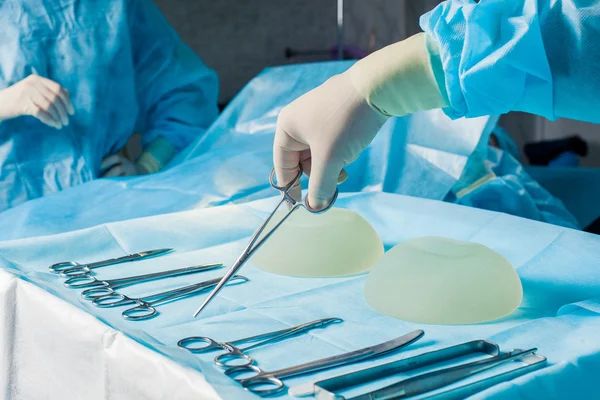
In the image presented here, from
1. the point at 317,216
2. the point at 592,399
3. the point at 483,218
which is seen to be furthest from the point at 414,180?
the point at 592,399

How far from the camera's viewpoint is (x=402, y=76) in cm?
88

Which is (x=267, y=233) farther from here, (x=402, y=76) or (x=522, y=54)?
(x=522, y=54)

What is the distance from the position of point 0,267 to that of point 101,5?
1.21m

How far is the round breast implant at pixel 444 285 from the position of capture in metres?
0.85

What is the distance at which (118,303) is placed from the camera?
0.91 meters

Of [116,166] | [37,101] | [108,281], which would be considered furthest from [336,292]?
[116,166]

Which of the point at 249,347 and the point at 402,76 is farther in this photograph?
the point at 402,76

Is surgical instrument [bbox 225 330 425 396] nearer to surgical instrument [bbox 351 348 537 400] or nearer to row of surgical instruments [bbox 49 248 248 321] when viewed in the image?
surgical instrument [bbox 351 348 537 400]

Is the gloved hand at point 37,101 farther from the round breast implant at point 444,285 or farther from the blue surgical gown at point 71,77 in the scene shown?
the round breast implant at point 444,285

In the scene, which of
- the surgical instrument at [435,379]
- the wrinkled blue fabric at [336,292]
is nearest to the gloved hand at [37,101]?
the wrinkled blue fabric at [336,292]

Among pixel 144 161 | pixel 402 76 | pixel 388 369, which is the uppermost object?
pixel 402 76

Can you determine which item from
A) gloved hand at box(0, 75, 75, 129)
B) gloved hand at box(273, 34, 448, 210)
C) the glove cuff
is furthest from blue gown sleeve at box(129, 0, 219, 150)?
the glove cuff

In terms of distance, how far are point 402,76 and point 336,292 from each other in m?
0.32

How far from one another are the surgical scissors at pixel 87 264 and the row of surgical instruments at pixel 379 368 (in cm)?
34
